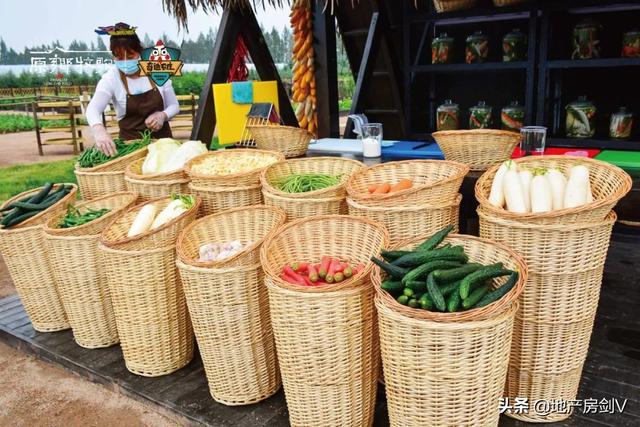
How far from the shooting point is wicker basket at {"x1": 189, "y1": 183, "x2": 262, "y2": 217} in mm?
2988

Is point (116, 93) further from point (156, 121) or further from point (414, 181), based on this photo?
point (414, 181)

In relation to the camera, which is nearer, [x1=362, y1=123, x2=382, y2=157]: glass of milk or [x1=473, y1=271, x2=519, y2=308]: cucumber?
[x1=473, y1=271, x2=519, y2=308]: cucumber

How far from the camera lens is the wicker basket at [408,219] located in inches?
95.0

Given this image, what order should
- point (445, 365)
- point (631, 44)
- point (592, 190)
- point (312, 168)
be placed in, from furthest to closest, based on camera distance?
point (631, 44)
point (312, 168)
point (592, 190)
point (445, 365)

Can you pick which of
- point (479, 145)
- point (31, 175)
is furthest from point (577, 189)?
point (31, 175)

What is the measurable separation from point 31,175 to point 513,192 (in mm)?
8667

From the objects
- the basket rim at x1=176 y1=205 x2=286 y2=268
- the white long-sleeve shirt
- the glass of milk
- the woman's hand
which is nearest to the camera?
the basket rim at x1=176 y1=205 x2=286 y2=268

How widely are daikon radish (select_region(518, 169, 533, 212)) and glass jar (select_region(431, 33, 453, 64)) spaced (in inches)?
115

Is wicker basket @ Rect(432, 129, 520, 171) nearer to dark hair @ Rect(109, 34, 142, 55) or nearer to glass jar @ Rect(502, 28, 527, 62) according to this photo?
glass jar @ Rect(502, 28, 527, 62)

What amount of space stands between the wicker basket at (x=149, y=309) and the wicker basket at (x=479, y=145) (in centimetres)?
154

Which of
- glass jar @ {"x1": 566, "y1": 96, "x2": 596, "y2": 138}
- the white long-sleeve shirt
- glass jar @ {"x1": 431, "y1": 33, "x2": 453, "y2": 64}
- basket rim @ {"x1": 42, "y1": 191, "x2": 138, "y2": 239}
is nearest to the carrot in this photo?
basket rim @ {"x1": 42, "y1": 191, "x2": 138, "y2": 239}

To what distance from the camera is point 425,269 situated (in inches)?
75.7

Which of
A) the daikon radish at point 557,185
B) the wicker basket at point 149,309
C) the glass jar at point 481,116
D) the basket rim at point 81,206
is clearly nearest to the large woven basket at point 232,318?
the wicker basket at point 149,309

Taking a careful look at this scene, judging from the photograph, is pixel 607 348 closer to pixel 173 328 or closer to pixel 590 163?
pixel 590 163
